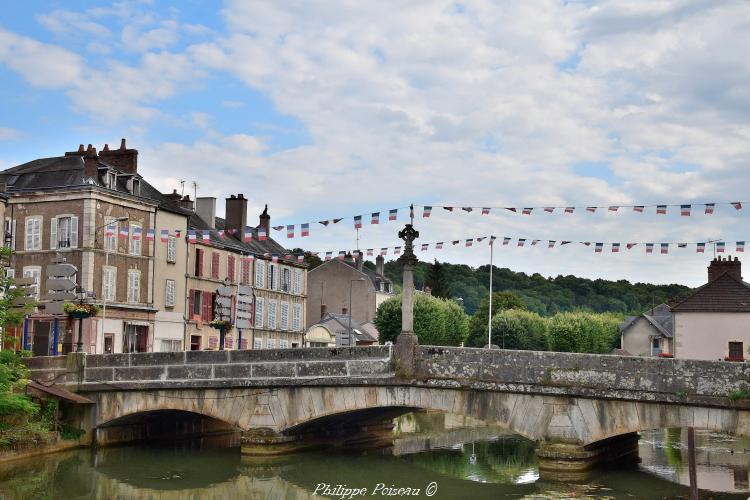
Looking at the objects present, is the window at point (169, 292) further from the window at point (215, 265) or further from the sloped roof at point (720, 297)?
the sloped roof at point (720, 297)

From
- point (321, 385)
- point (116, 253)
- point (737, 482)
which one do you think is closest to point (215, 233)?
point (116, 253)

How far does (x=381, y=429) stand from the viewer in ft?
115

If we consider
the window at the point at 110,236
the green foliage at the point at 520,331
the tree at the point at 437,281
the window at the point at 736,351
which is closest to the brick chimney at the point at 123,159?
the window at the point at 110,236

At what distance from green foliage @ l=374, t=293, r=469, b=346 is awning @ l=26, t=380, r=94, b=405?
116 ft

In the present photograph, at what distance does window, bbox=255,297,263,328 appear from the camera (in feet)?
166

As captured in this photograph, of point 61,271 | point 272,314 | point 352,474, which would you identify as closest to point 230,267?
point 272,314

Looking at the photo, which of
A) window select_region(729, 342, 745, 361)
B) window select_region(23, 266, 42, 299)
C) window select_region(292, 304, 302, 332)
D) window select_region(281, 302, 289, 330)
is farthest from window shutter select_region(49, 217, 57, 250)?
window select_region(729, 342, 745, 361)

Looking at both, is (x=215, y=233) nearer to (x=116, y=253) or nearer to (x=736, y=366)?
(x=116, y=253)

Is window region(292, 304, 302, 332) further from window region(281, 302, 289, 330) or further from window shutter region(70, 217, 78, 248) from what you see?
window shutter region(70, 217, 78, 248)

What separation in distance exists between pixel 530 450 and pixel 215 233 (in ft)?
72.8

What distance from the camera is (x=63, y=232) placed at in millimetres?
38594

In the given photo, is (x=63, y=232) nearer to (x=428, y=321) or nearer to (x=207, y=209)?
(x=207, y=209)

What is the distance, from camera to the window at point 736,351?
3944 cm

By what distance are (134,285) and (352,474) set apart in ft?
62.4
